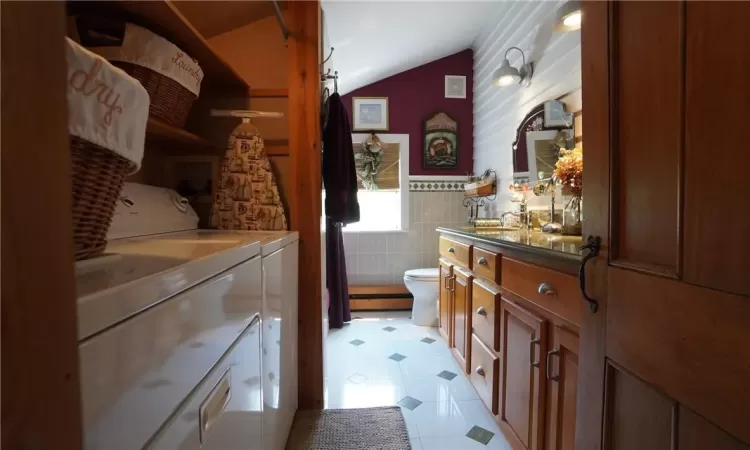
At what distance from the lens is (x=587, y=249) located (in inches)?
33.7

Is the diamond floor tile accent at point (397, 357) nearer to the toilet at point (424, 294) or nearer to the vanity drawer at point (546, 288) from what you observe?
the toilet at point (424, 294)

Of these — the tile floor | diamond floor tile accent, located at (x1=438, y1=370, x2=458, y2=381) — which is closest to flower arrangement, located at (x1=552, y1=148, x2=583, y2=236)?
the tile floor

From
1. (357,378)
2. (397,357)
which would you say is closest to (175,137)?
(357,378)

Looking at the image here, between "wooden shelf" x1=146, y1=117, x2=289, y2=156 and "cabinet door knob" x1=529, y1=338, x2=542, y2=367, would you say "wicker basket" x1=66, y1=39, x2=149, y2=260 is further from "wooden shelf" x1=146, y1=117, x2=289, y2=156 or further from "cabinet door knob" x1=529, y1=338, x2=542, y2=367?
"cabinet door knob" x1=529, y1=338, x2=542, y2=367

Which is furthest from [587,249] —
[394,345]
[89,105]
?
[394,345]

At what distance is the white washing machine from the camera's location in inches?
15.4

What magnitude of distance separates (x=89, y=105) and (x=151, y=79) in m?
0.62

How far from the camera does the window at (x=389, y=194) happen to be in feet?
12.5

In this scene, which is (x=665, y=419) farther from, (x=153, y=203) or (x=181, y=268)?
(x=153, y=203)

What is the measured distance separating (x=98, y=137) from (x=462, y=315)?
1.99 m

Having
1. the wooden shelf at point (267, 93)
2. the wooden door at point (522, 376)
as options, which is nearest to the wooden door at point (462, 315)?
the wooden door at point (522, 376)

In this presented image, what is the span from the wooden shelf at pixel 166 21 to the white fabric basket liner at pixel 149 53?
0.05 m

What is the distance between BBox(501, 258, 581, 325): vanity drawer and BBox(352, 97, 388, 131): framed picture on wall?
265cm

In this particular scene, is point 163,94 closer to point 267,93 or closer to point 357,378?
point 267,93
